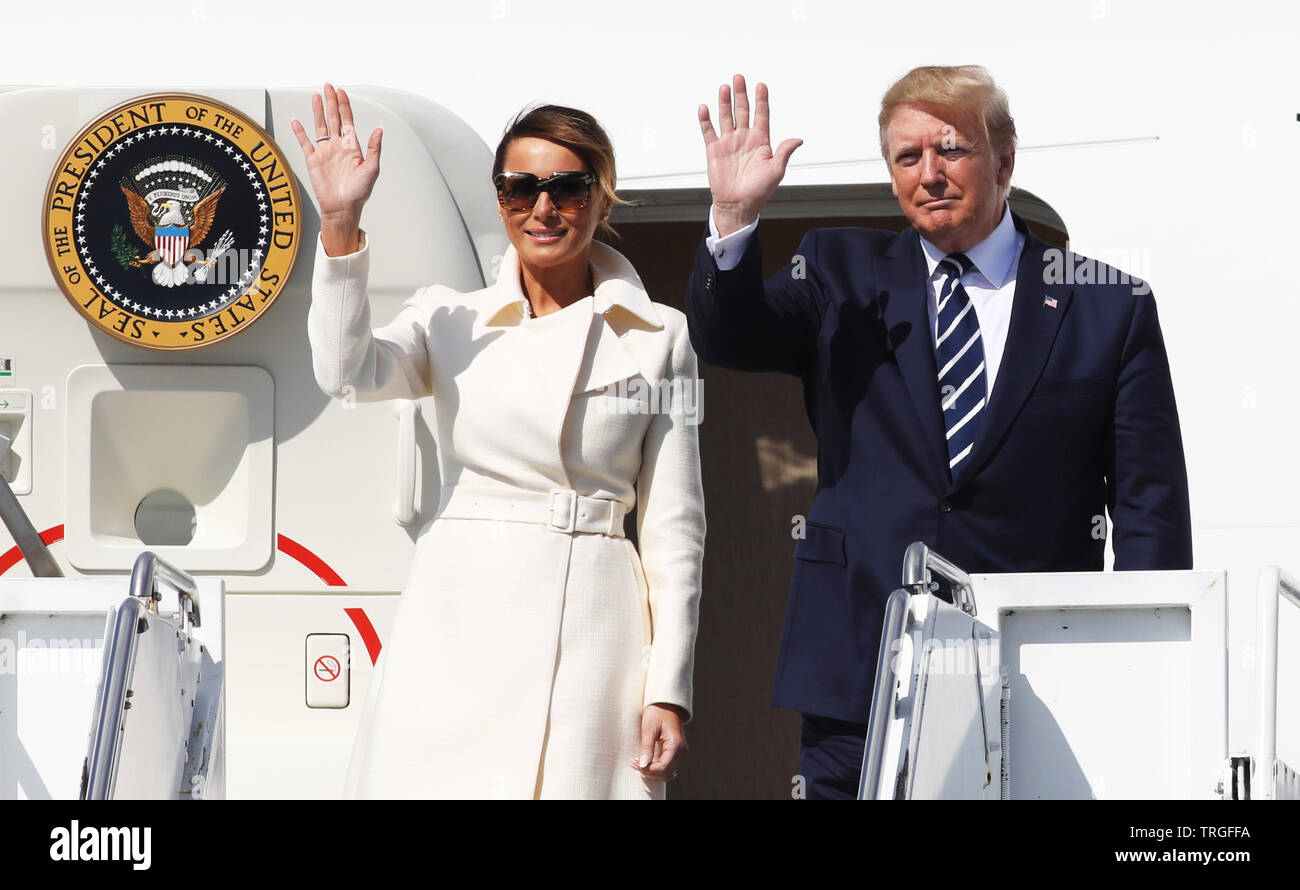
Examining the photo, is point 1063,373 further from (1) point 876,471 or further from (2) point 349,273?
(2) point 349,273

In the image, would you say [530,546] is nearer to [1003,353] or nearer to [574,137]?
[574,137]

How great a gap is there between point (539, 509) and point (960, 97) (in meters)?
0.98

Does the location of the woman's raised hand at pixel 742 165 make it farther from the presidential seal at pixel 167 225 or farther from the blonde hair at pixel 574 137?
the presidential seal at pixel 167 225

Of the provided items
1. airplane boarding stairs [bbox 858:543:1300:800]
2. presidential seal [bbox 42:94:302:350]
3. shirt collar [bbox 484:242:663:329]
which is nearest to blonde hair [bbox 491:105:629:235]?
shirt collar [bbox 484:242:663:329]

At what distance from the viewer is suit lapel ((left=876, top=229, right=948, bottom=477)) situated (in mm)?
2965

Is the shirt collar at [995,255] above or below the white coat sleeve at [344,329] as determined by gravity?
above

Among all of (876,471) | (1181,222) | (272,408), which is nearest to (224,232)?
(272,408)

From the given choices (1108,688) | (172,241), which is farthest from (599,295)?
(172,241)

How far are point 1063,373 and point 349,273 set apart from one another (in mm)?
1170

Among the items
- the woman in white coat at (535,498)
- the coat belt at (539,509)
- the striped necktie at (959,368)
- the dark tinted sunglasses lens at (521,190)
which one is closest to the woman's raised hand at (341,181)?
the woman in white coat at (535,498)

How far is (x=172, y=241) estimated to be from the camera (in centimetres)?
394

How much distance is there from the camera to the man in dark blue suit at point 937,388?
9.61 feet

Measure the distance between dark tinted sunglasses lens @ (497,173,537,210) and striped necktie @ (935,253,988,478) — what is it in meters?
0.71

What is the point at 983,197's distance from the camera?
303cm
